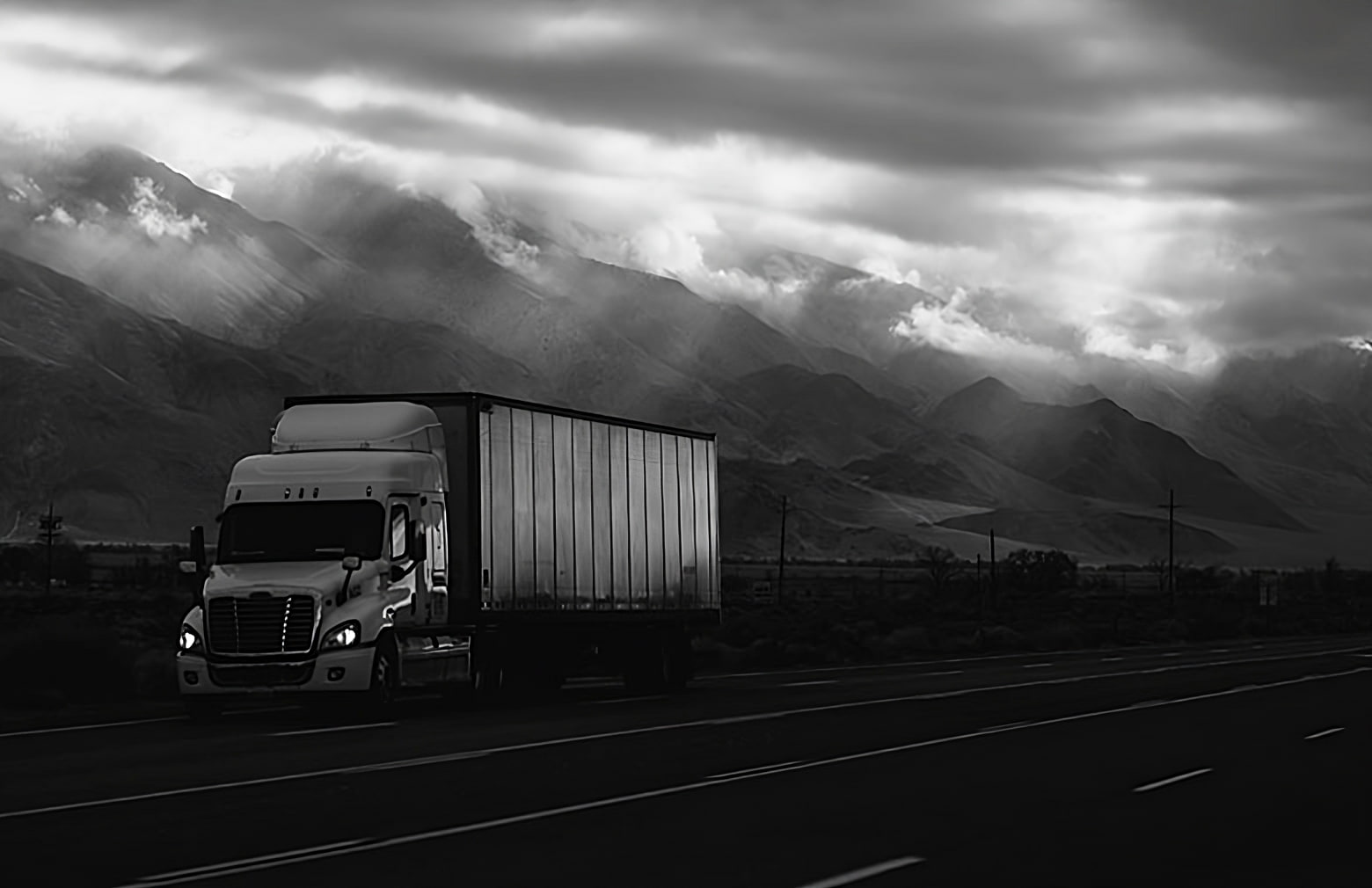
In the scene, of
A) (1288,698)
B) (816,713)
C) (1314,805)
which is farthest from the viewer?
(1288,698)

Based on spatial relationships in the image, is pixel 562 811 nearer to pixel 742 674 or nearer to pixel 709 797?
pixel 709 797

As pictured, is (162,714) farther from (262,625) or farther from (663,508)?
(663,508)

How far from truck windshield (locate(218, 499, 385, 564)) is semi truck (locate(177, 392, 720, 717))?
0.07 ft

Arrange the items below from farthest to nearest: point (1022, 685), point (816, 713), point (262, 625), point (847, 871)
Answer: point (1022, 685) → point (816, 713) → point (262, 625) → point (847, 871)

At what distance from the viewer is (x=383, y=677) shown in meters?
27.9

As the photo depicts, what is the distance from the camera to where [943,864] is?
1355 centimetres

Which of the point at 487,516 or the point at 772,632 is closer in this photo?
the point at 487,516

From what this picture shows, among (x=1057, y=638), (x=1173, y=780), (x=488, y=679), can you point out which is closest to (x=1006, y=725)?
(x=1173, y=780)

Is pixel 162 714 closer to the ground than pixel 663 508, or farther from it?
closer to the ground

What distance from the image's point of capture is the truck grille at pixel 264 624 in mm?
27359

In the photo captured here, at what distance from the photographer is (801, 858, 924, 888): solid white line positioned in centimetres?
1265

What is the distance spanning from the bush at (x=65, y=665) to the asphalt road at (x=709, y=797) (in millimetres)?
6348

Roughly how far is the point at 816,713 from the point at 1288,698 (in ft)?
29.3

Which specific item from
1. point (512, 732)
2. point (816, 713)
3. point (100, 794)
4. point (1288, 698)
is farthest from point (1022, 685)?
point (100, 794)
